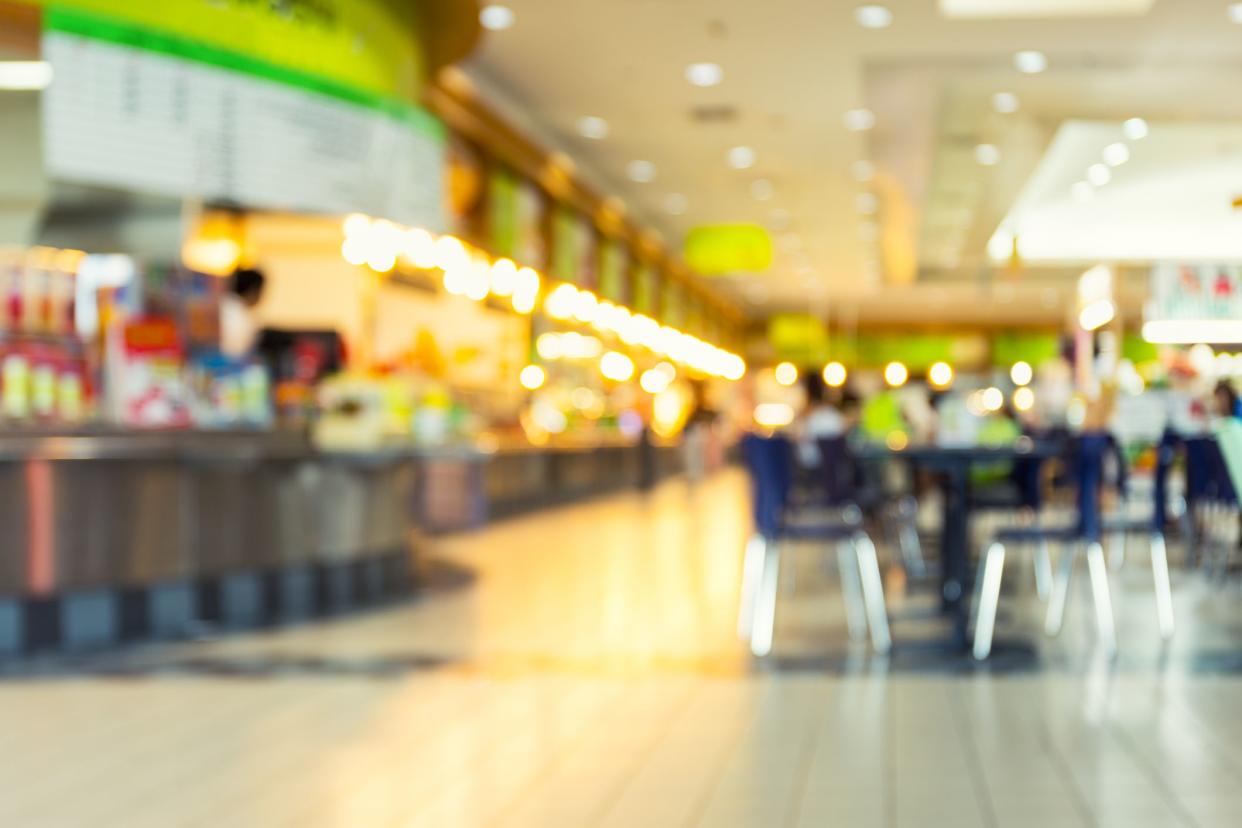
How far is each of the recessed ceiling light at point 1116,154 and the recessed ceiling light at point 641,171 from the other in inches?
173

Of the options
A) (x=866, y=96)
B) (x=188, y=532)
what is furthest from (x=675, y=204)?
(x=188, y=532)

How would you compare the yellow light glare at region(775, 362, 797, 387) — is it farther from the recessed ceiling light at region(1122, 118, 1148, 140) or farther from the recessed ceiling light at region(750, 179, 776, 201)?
the recessed ceiling light at region(1122, 118, 1148, 140)

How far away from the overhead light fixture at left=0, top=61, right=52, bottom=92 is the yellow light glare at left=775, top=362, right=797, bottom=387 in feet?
88.0

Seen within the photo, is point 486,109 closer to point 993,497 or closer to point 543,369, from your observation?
point 543,369

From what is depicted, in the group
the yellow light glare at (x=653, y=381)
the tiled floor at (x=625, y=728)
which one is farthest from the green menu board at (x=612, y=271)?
the tiled floor at (x=625, y=728)

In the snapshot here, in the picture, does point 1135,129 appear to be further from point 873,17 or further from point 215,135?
point 215,135

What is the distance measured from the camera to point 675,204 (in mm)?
17375

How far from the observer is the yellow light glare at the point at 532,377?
49.1ft

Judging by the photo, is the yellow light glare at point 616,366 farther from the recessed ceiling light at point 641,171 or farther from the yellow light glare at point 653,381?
the recessed ceiling light at point 641,171

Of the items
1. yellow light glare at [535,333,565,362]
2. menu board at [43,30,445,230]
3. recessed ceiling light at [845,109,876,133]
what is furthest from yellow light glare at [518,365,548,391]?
menu board at [43,30,445,230]

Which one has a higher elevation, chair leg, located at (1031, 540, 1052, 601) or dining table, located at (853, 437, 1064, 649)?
dining table, located at (853, 437, 1064, 649)

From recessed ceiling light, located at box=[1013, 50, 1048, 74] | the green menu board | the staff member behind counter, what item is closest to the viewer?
the staff member behind counter

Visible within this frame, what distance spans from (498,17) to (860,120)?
169 inches

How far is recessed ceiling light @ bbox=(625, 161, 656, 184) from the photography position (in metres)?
14.7
